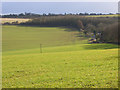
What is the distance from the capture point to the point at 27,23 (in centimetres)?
8906

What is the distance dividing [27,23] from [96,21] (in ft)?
→ 106

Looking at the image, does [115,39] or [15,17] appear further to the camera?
[15,17]

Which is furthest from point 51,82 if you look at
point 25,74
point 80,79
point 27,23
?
point 27,23

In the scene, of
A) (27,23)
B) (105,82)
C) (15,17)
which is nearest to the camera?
(105,82)

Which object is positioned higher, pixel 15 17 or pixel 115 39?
pixel 15 17

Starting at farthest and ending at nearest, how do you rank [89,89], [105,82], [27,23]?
[27,23] → [105,82] → [89,89]

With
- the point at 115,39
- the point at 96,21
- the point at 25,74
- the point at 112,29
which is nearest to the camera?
the point at 25,74

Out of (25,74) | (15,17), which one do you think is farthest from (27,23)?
(25,74)

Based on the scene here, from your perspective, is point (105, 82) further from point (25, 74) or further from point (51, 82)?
point (25, 74)

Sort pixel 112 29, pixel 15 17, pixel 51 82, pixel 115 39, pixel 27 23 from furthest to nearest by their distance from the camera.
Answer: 1. pixel 15 17
2. pixel 27 23
3. pixel 112 29
4. pixel 115 39
5. pixel 51 82

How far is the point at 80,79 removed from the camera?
9.09 m

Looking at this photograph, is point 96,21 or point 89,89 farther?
point 96,21

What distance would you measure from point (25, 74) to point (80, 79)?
153 inches

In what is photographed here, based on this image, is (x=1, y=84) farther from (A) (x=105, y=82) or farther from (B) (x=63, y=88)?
(A) (x=105, y=82)
